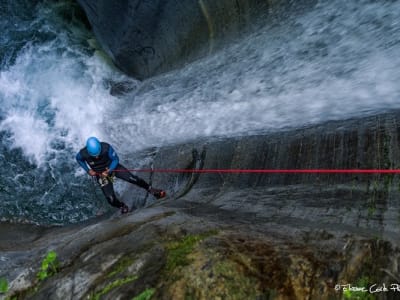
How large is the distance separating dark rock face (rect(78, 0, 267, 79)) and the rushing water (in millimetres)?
282

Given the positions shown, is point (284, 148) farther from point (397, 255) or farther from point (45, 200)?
point (45, 200)

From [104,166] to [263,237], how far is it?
12.4 feet

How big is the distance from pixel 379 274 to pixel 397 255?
0.18m

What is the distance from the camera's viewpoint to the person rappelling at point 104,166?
5684mm

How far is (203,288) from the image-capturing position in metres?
2.35

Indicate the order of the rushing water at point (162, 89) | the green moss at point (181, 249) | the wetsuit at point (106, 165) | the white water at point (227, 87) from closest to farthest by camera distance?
the green moss at point (181, 249)
the white water at point (227, 87)
the rushing water at point (162, 89)
the wetsuit at point (106, 165)

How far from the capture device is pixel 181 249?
2.78m

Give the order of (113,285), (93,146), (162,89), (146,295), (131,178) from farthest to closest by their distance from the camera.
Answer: (162,89), (131,178), (93,146), (113,285), (146,295)

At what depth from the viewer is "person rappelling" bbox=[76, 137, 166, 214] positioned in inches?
224

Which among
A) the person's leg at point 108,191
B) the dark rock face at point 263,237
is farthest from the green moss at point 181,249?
the person's leg at point 108,191

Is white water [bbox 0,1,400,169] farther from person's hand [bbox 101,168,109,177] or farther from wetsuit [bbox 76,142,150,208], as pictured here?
person's hand [bbox 101,168,109,177]

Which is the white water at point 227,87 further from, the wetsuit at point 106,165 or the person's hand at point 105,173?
the person's hand at point 105,173

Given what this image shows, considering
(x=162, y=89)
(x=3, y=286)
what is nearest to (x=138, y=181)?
(x=162, y=89)

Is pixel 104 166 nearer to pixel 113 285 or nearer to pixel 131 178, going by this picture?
pixel 131 178
